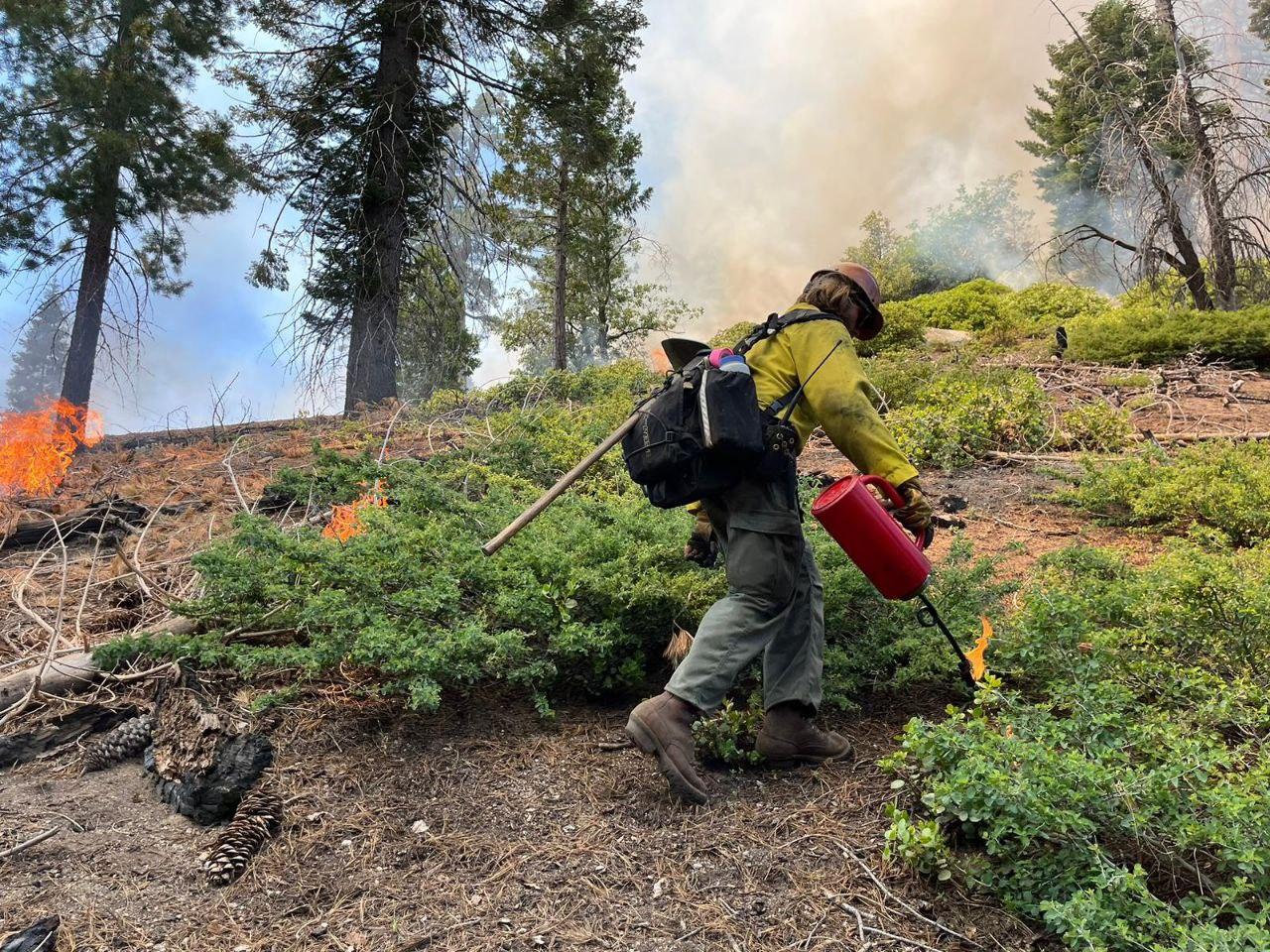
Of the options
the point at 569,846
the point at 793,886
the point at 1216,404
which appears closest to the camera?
the point at 793,886

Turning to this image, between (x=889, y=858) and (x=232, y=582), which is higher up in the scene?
(x=232, y=582)

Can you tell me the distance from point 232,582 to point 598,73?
966cm

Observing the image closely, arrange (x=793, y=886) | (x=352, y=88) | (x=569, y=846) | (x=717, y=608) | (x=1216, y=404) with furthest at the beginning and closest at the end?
(x=352, y=88)
(x=1216, y=404)
(x=717, y=608)
(x=569, y=846)
(x=793, y=886)

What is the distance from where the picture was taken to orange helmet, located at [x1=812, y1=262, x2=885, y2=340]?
10.1ft

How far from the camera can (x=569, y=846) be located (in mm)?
2557

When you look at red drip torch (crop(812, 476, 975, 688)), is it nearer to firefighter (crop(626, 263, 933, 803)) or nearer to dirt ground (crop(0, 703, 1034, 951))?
firefighter (crop(626, 263, 933, 803))

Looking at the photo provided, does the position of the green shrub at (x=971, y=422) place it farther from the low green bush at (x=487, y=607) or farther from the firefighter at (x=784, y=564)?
the firefighter at (x=784, y=564)

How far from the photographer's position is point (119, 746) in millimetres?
3287

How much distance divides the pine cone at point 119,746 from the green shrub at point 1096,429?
8.13m

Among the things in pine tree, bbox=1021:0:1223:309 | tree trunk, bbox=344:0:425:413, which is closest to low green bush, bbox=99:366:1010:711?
tree trunk, bbox=344:0:425:413

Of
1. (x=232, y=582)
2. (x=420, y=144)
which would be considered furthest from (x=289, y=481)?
(x=420, y=144)

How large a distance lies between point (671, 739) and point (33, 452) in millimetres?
7423

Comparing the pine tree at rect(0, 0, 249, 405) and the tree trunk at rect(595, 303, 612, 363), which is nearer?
the pine tree at rect(0, 0, 249, 405)

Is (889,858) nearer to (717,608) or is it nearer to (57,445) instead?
(717,608)
